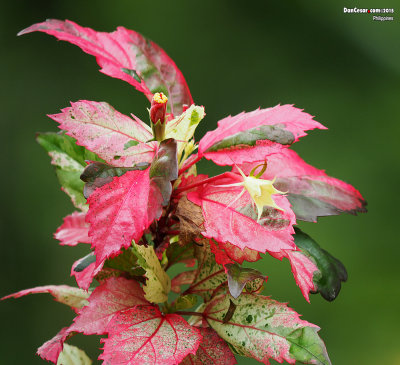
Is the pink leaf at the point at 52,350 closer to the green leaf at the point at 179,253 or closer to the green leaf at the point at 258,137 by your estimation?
the green leaf at the point at 179,253

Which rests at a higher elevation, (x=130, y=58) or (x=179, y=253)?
(x=130, y=58)

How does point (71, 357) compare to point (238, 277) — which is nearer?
point (238, 277)

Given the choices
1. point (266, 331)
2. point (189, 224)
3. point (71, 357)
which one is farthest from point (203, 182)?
point (71, 357)

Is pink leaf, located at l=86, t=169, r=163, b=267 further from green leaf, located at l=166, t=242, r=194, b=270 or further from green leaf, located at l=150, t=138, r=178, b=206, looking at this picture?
green leaf, located at l=166, t=242, r=194, b=270

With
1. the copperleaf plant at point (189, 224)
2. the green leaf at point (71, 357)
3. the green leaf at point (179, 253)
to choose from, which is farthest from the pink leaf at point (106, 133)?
the green leaf at point (71, 357)

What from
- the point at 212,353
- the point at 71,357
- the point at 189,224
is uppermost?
the point at 189,224

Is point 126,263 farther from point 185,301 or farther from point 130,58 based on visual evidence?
point 130,58

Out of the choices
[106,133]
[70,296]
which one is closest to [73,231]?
[70,296]
